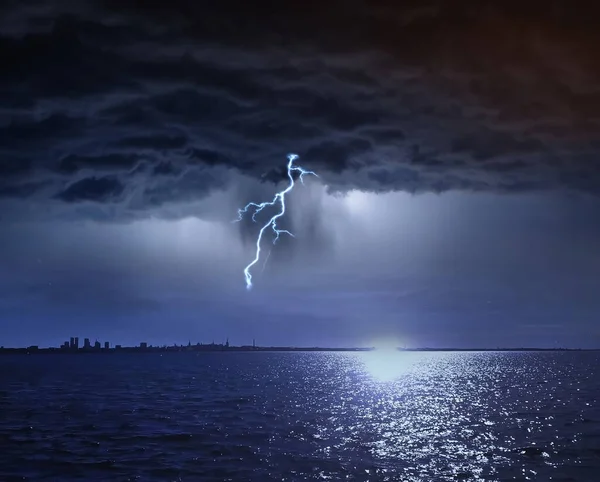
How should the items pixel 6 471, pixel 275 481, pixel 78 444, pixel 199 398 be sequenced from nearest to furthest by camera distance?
1. pixel 275 481
2. pixel 6 471
3. pixel 78 444
4. pixel 199 398

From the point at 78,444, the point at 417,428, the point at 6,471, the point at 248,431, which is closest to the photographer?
the point at 6,471

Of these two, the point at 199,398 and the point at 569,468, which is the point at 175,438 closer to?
the point at 569,468

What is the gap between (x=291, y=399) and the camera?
268ft

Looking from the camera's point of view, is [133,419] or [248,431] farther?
[133,419]

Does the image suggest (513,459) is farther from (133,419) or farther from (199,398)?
(199,398)

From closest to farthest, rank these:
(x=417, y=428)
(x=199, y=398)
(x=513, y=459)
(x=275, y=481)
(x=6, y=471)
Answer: (x=275, y=481), (x=6, y=471), (x=513, y=459), (x=417, y=428), (x=199, y=398)

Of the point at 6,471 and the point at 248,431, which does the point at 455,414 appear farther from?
the point at 6,471

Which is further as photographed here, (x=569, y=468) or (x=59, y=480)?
(x=569, y=468)

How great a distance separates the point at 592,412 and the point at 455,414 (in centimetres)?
1388

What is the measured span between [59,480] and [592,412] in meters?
53.4

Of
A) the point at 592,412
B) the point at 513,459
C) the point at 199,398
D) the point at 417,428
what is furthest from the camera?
the point at 199,398

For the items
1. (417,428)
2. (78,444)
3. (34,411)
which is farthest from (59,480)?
(34,411)

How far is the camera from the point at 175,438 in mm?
45719

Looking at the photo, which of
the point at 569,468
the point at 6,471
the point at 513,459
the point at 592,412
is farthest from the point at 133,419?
the point at 592,412
